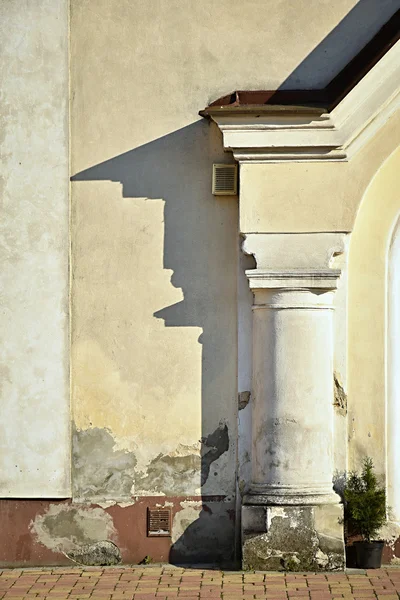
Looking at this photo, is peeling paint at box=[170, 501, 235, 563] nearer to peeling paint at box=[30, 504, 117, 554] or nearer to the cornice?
peeling paint at box=[30, 504, 117, 554]

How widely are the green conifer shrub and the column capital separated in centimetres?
159

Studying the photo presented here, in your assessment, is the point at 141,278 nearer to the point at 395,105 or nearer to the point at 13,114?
the point at 13,114

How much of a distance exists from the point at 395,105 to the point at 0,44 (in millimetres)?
3306

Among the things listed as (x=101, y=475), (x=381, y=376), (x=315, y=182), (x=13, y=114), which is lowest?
(x=101, y=475)

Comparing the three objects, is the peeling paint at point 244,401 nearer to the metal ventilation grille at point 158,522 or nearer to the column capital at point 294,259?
the column capital at point 294,259

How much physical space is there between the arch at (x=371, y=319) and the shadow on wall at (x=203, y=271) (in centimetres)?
100

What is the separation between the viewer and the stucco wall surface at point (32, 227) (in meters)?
9.28

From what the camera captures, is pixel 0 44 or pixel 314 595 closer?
pixel 314 595

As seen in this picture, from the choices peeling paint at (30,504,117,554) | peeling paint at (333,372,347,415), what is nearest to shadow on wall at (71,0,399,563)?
peeling paint at (30,504,117,554)

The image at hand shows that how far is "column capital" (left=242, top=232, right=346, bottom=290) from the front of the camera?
8969 mm

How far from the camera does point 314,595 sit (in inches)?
321

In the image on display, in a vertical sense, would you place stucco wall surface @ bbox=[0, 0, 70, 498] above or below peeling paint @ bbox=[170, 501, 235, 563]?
above

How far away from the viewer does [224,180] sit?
9312 mm

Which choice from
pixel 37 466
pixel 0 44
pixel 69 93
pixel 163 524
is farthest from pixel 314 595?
pixel 0 44
